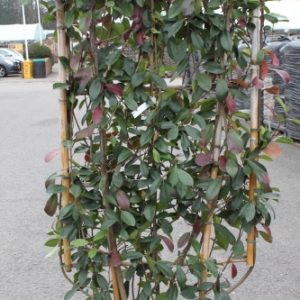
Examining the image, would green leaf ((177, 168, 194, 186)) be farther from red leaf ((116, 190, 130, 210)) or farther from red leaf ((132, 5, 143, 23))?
red leaf ((132, 5, 143, 23))

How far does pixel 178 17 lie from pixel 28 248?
316cm

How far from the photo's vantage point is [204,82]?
1922 millimetres

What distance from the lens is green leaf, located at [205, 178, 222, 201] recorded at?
1.98 metres

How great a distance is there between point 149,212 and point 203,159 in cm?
28

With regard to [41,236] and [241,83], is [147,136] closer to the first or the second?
[241,83]

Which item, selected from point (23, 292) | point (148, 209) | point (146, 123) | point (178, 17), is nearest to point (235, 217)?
point (148, 209)

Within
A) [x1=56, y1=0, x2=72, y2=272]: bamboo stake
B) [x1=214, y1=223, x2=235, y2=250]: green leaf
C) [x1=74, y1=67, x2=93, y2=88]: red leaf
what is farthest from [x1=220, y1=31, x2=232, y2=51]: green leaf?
[x1=214, y1=223, x2=235, y2=250]: green leaf

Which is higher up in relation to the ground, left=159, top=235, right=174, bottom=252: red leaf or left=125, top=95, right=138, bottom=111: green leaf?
left=125, top=95, right=138, bottom=111: green leaf

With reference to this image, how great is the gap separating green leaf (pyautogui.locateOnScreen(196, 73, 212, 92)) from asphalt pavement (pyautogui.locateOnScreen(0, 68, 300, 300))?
2.11m

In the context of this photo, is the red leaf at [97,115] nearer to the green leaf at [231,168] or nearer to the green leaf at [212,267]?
the green leaf at [231,168]

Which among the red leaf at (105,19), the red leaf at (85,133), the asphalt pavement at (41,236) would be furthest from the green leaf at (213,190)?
the asphalt pavement at (41,236)

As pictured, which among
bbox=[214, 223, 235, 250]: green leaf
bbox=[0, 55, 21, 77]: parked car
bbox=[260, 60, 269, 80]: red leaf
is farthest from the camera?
bbox=[0, 55, 21, 77]: parked car

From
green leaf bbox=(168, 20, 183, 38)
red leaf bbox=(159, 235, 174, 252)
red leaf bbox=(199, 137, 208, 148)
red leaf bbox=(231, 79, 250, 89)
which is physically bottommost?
red leaf bbox=(159, 235, 174, 252)

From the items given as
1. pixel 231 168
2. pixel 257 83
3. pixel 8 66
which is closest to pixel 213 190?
pixel 231 168
